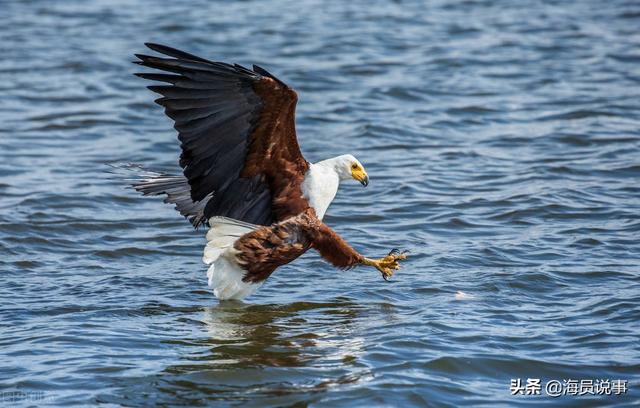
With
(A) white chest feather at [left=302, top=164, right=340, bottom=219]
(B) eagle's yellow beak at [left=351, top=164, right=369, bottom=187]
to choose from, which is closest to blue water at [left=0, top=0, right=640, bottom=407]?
(A) white chest feather at [left=302, top=164, right=340, bottom=219]

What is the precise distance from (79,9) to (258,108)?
10997 mm

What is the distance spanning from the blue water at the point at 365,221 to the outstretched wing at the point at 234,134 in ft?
1.94

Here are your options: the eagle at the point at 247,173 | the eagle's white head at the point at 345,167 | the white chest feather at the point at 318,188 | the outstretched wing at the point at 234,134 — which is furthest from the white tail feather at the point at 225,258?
the eagle's white head at the point at 345,167

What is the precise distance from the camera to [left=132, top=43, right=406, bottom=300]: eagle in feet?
19.2

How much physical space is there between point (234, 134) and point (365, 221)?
231 centimetres

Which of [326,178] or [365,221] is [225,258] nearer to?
[326,178]

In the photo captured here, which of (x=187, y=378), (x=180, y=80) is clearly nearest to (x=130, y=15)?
(x=180, y=80)

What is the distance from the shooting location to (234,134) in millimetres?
6062

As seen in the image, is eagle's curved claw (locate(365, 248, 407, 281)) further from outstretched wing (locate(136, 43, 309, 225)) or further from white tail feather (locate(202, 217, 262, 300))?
white tail feather (locate(202, 217, 262, 300))

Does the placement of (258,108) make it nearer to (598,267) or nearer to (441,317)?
(441,317)

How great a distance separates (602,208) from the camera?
816 centimetres

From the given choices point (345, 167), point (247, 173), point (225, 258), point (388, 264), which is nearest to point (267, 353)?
point (225, 258)

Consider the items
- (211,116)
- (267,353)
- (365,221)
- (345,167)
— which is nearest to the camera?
(267,353)

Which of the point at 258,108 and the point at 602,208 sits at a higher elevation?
the point at 258,108
